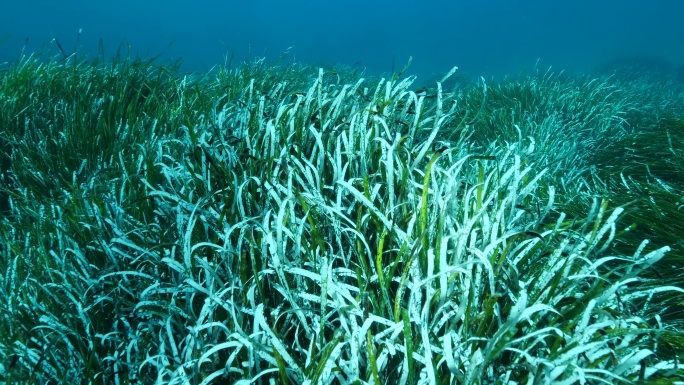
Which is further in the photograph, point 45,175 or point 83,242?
point 45,175

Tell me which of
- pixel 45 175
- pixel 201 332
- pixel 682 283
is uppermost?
pixel 45 175

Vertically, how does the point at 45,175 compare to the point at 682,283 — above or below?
above

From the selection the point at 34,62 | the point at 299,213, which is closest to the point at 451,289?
the point at 299,213

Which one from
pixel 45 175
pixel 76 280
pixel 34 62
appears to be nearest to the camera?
pixel 76 280

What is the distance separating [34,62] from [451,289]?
16.8ft

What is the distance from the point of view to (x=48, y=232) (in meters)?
2.30

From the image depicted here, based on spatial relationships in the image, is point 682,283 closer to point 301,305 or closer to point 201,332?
A: point 301,305

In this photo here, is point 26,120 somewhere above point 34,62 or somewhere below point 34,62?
below

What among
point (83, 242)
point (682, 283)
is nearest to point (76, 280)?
point (83, 242)

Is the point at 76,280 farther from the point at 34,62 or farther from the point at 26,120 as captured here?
the point at 34,62

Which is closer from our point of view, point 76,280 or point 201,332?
point 201,332

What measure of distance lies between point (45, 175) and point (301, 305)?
226 centimetres

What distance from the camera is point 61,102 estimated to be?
3.74 meters

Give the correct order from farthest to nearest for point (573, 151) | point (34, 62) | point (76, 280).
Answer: point (34, 62) → point (573, 151) → point (76, 280)
